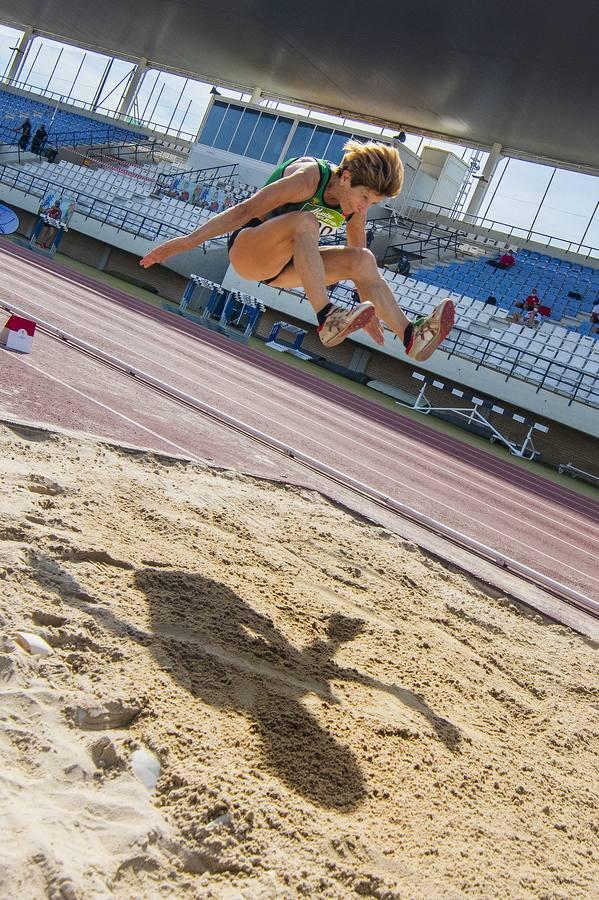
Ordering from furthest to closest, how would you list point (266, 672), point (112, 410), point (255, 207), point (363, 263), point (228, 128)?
point (228, 128) < point (112, 410) < point (363, 263) < point (255, 207) < point (266, 672)

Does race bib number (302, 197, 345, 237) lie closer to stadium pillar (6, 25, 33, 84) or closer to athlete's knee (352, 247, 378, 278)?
athlete's knee (352, 247, 378, 278)

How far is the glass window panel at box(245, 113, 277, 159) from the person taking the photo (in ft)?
95.3

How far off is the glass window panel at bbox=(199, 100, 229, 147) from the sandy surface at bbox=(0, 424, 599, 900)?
2829 cm

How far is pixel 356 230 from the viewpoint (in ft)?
14.5

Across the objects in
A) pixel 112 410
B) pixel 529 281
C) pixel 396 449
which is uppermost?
pixel 529 281

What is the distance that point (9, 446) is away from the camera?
4.34 metres

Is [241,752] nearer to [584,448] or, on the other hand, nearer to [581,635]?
[581,635]

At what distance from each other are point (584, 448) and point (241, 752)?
57.4ft

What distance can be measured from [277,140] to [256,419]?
22.5 metres

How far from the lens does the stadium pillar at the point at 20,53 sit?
39000 mm

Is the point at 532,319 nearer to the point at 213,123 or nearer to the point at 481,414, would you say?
the point at 481,414

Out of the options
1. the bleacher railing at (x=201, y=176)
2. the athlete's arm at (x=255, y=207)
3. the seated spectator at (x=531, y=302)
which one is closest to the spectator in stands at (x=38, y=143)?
the bleacher railing at (x=201, y=176)

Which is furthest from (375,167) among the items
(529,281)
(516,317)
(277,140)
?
(277,140)

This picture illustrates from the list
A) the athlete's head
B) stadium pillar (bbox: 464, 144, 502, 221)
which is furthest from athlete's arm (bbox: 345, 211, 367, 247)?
stadium pillar (bbox: 464, 144, 502, 221)
